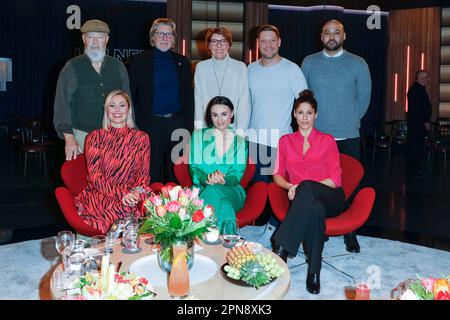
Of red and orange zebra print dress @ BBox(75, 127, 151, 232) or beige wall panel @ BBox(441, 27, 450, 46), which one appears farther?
beige wall panel @ BBox(441, 27, 450, 46)

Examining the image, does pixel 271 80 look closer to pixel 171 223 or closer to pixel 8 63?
pixel 171 223

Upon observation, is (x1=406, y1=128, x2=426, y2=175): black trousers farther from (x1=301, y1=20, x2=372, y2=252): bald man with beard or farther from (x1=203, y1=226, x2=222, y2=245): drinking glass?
(x1=203, y1=226, x2=222, y2=245): drinking glass

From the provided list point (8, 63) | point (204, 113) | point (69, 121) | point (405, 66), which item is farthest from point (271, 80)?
point (8, 63)

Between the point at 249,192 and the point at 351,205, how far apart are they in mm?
834

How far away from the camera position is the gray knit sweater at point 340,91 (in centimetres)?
427

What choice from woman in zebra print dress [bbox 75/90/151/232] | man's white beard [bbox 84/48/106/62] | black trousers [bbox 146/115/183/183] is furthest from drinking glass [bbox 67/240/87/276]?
man's white beard [bbox 84/48/106/62]

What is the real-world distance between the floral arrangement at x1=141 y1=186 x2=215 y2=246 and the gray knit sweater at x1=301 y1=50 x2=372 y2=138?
2.17 metres

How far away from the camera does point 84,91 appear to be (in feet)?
13.4

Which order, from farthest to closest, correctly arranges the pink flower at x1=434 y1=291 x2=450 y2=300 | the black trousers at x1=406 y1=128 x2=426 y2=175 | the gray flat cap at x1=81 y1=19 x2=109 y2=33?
the black trousers at x1=406 y1=128 x2=426 y2=175 → the gray flat cap at x1=81 y1=19 x2=109 y2=33 → the pink flower at x1=434 y1=291 x2=450 y2=300

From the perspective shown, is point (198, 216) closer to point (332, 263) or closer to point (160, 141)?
point (332, 263)

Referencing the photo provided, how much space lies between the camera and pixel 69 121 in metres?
4.08

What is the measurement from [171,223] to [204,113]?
2125 millimetres

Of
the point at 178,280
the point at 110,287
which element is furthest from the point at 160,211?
the point at 110,287

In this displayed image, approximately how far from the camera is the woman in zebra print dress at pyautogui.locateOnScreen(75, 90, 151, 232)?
3.72 metres
